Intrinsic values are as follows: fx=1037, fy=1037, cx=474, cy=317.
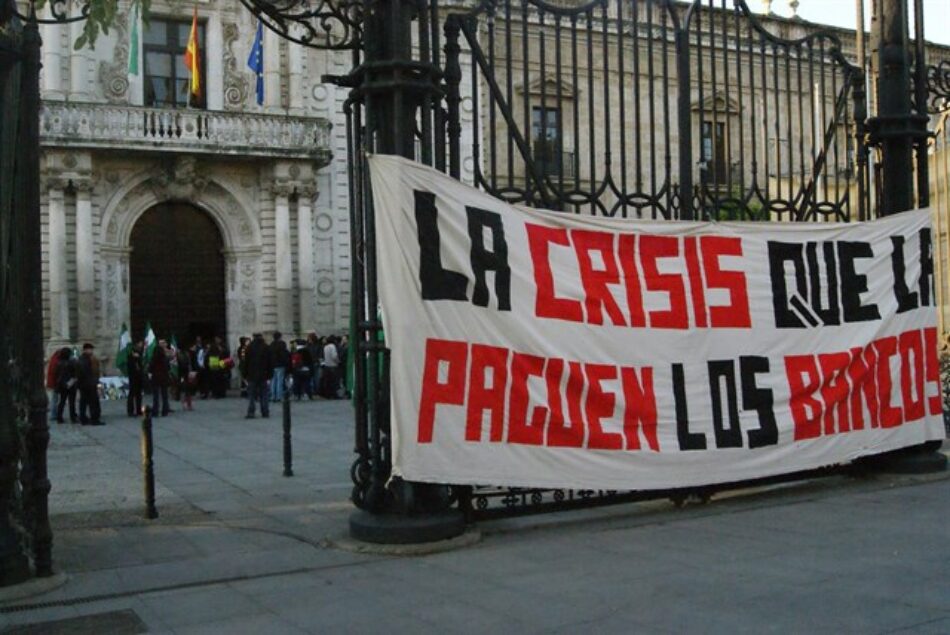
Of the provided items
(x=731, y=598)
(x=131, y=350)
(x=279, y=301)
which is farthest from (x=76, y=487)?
(x=279, y=301)

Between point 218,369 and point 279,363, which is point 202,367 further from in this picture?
point 279,363

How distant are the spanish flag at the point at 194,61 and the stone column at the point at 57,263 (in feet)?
13.9

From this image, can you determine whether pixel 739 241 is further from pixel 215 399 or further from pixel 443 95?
pixel 215 399

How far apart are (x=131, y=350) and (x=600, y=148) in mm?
10935

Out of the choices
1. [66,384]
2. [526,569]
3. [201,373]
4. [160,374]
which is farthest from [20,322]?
[201,373]

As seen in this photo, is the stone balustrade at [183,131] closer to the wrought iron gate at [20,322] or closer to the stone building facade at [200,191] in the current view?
the stone building facade at [200,191]

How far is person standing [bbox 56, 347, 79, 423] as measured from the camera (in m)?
19.2

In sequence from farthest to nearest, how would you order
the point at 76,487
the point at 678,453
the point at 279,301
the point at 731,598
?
the point at 279,301 < the point at 76,487 < the point at 678,453 < the point at 731,598

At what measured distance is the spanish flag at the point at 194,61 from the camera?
27.3 m

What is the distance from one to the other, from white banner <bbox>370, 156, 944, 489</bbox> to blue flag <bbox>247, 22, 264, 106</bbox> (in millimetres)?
20851

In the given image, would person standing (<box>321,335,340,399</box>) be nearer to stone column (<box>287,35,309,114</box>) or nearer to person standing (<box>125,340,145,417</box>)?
person standing (<box>125,340,145,417</box>)

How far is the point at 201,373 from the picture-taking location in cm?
2617

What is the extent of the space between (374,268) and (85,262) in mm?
21863

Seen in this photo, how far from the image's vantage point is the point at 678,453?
27.5 ft
